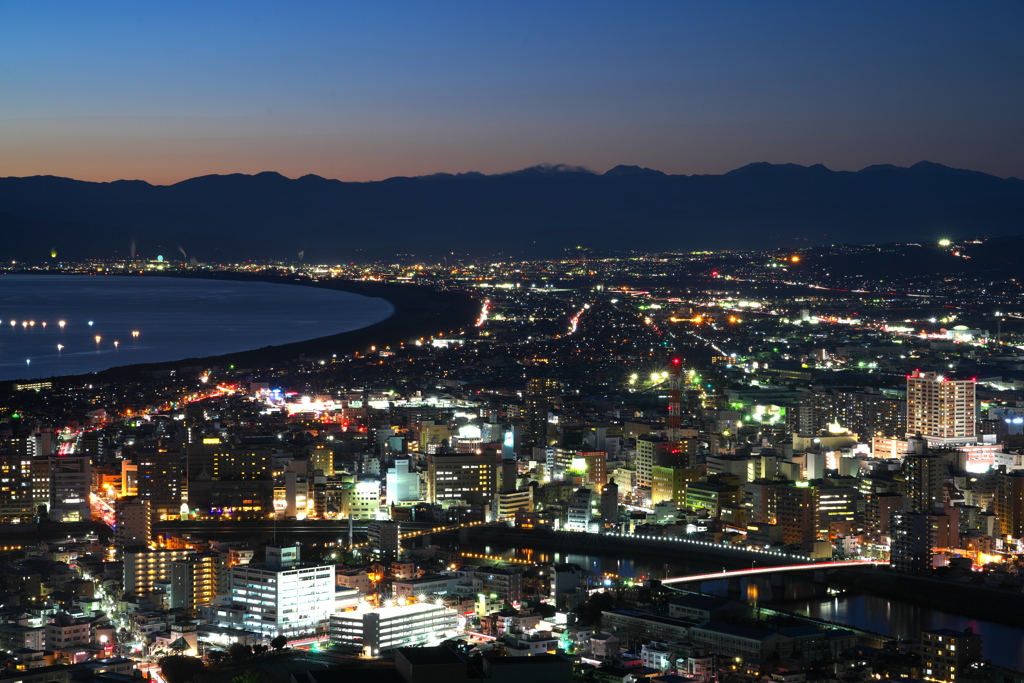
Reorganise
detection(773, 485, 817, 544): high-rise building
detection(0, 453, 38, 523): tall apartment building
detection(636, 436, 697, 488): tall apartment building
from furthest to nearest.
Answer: detection(636, 436, 697, 488): tall apartment building < detection(0, 453, 38, 523): tall apartment building < detection(773, 485, 817, 544): high-rise building

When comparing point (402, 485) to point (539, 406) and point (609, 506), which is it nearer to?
point (609, 506)

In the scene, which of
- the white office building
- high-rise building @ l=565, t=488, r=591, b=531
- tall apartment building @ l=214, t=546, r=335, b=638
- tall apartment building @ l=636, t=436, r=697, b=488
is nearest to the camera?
the white office building

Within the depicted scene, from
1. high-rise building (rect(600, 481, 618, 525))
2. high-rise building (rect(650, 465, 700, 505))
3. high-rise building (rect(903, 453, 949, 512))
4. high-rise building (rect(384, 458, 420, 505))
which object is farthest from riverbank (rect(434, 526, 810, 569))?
high-rise building (rect(903, 453, 949, 512))

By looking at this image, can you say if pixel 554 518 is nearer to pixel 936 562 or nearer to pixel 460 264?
pixel 936 562

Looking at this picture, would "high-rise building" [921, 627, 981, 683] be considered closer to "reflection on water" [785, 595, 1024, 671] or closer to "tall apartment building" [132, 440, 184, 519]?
"reflection on water" [785, 595, 1024, 671]

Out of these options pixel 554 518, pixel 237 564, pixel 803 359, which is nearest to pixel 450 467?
pixel 554 518

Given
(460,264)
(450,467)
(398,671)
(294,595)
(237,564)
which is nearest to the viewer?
(398,671)
